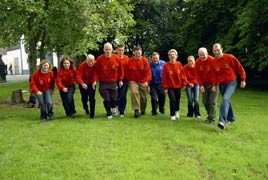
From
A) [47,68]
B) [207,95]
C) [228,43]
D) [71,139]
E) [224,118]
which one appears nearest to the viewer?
[71,139]

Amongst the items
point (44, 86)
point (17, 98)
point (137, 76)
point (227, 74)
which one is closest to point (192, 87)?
point (137, 76)

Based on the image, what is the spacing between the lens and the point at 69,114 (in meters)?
11.9

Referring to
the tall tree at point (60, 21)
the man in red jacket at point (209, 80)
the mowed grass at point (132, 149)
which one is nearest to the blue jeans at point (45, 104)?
the mowed grass at point (132, 149)

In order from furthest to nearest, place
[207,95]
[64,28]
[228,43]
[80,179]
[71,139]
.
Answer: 1. [228,43]
2. [64,28]
3. [207,95]
4. [71,139]
5. [80,179]

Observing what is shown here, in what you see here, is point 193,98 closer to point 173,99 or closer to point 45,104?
point 173,99

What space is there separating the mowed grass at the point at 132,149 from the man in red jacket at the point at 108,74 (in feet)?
1.93

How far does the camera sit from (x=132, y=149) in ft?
26.5

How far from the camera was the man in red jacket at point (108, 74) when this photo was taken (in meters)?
11.2

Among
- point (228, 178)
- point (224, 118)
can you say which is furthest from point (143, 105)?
point (228, 178)

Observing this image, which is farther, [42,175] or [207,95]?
[207,95]

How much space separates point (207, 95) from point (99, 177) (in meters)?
5.06

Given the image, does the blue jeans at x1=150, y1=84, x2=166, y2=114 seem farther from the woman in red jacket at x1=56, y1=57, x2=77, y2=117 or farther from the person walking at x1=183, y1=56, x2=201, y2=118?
the woman in red jacket at x1=56, y1=57, x2=77, y2=117

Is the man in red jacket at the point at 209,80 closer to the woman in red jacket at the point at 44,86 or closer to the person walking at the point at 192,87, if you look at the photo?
the person walking at the point at 192,87

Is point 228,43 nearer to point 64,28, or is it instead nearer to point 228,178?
point 64,28
